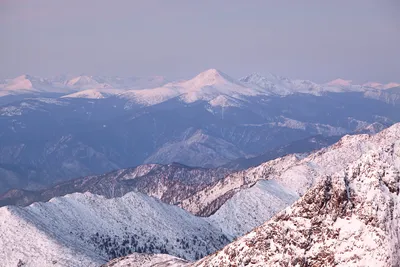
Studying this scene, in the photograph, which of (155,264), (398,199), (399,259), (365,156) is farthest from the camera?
(155,264)

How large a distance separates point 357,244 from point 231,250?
19059mm

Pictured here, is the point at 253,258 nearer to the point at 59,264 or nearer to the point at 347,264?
the point at 347,264

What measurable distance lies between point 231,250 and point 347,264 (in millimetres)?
18393

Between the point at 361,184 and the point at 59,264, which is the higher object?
the point at 361,184

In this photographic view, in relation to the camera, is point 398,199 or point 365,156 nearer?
point 398,199

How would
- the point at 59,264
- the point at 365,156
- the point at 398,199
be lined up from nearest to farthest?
the point at 398,199 < the point at 365,156 < the point at 59,264

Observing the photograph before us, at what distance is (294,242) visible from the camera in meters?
78.5

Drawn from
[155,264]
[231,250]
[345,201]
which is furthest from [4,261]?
[345,201]

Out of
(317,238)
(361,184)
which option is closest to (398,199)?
(361,184)

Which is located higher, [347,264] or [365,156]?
[365,156]

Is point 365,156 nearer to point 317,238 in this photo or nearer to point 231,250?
point 317,238

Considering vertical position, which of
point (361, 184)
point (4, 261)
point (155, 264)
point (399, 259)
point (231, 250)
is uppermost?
point (361, 184)

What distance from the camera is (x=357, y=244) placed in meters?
72.7

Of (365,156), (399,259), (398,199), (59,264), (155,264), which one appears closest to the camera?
(399,259)
